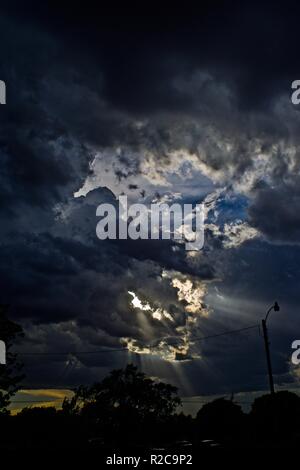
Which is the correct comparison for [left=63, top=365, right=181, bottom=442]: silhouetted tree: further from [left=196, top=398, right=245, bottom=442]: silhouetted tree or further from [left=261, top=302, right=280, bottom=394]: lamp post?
[left=261, top=302, right=280, bottom=394]: lamp post

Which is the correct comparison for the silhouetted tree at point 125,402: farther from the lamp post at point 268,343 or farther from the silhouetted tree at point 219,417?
the lamp post at point 268,343

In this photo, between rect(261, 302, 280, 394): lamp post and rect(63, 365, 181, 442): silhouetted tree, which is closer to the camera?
rect(261, 302, 280, 394): lamp post

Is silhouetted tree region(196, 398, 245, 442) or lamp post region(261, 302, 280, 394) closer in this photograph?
lamp post region(261, 302, 280, 394)

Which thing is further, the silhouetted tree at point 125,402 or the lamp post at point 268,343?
the silhouetted tree at point 125,402

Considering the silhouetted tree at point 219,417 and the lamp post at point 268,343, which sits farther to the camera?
the silhouetted tree at point 219,417

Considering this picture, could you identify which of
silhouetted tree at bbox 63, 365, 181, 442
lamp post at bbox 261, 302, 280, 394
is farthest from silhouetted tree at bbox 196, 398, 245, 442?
lamp post at bbox 261, 302, 280, 394

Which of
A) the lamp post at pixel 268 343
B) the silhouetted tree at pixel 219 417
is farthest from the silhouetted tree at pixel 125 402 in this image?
the lamp post at pixel 268 343

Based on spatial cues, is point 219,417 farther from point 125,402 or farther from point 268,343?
point 268,343
